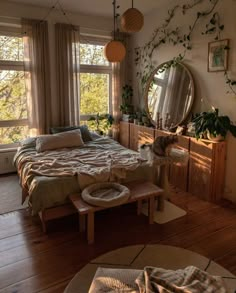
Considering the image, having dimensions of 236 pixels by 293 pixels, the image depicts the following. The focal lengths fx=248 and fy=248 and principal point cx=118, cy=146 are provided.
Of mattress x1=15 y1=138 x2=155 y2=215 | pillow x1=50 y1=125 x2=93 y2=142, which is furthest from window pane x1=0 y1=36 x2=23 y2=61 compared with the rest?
mattress x1=15 y1=138 x2=155 y2=215

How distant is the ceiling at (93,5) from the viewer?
3738mm

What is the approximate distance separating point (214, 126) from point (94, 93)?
252 cm

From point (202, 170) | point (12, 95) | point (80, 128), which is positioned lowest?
point (202, 170)

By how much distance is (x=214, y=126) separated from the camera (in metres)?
2.96

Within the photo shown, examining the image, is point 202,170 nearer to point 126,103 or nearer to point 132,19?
point 132,19

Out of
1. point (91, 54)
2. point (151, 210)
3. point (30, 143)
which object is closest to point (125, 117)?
point (91, 54)

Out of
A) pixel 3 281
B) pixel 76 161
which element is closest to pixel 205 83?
pixel 76 161

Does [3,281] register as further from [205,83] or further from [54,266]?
[205,83]

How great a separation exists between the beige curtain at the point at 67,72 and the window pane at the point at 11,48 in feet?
1.90

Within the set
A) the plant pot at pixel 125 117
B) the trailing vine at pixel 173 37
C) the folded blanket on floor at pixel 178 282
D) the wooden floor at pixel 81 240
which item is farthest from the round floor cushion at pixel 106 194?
the plant pot at pixel 125 117

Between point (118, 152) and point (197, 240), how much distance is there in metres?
1.55

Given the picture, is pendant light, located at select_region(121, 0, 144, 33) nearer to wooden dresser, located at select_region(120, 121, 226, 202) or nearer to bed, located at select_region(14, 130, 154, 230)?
bed, located at select_region(14, 130, 154, 230)

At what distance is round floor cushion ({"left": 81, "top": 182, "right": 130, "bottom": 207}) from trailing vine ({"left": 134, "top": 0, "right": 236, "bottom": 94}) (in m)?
1.83

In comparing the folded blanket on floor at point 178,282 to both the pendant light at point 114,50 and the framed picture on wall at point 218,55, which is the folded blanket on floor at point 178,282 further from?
the framed picture on wall at point 218,55
